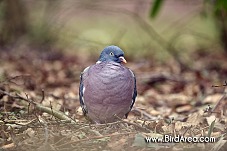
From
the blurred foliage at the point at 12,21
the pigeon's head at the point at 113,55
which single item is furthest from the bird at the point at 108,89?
the blurred foliage at the point at 12,21

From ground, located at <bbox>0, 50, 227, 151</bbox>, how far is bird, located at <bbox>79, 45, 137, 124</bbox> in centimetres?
9

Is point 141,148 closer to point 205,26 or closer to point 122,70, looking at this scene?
point 122,70

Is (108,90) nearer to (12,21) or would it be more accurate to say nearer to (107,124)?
(107,124)

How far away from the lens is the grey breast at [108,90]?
3.21m

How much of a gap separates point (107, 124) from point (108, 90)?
20cm

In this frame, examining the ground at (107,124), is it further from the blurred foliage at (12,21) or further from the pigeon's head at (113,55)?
the blurred foliage at (12,21)

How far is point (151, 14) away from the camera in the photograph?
5555 millimetres

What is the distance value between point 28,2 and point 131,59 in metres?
1.89

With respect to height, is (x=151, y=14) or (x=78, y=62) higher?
(x=151, y=14)

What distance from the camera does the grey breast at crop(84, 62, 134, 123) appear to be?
10.5 ft

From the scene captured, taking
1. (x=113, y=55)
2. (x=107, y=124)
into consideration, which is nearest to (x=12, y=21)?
(x=113, y=55)

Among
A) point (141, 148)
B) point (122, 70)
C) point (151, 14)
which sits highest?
point (151, 14)

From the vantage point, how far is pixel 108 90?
126 inches

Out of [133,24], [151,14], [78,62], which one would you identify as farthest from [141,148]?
[133,24]
